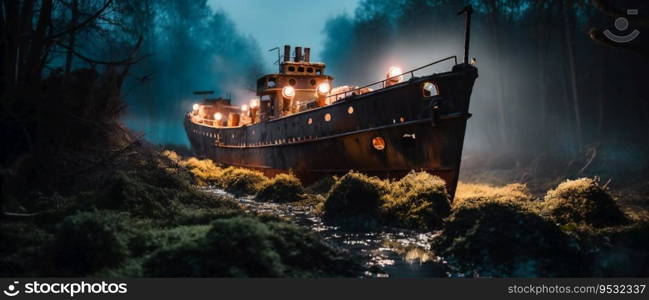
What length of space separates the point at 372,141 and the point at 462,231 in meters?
7.60

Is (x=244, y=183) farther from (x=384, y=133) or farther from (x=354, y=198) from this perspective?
(x=354, y=198)

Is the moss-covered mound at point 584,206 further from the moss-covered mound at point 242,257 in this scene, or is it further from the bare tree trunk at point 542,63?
the bare tree trunk at point 542,63

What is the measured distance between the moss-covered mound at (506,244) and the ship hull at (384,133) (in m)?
5.01

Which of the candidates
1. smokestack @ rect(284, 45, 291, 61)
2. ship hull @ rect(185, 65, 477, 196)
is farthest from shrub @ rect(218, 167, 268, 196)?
smokestack @ rect(284, 45, 291, 61)

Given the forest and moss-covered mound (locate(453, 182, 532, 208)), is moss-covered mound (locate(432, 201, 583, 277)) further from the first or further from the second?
moss-covered mound (locate(453, 182, 532, 208))

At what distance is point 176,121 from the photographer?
87.4 metres

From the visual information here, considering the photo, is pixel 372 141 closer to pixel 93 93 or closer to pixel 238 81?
pixel 93 93

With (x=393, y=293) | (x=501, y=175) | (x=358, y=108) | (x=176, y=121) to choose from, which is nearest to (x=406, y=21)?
(x=501, y=175)

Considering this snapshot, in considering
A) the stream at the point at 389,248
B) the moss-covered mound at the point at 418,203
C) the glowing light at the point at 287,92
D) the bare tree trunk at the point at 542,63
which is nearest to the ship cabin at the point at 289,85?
the glowing light at the point at 287,92

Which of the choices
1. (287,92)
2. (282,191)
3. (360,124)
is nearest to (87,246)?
(282,191)

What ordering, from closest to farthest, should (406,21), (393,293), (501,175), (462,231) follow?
(393,293) < (462,231) < (501,175) < (406,21)

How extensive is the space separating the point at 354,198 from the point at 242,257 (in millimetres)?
6629

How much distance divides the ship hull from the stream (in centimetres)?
407

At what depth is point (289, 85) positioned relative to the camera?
72.6ft
